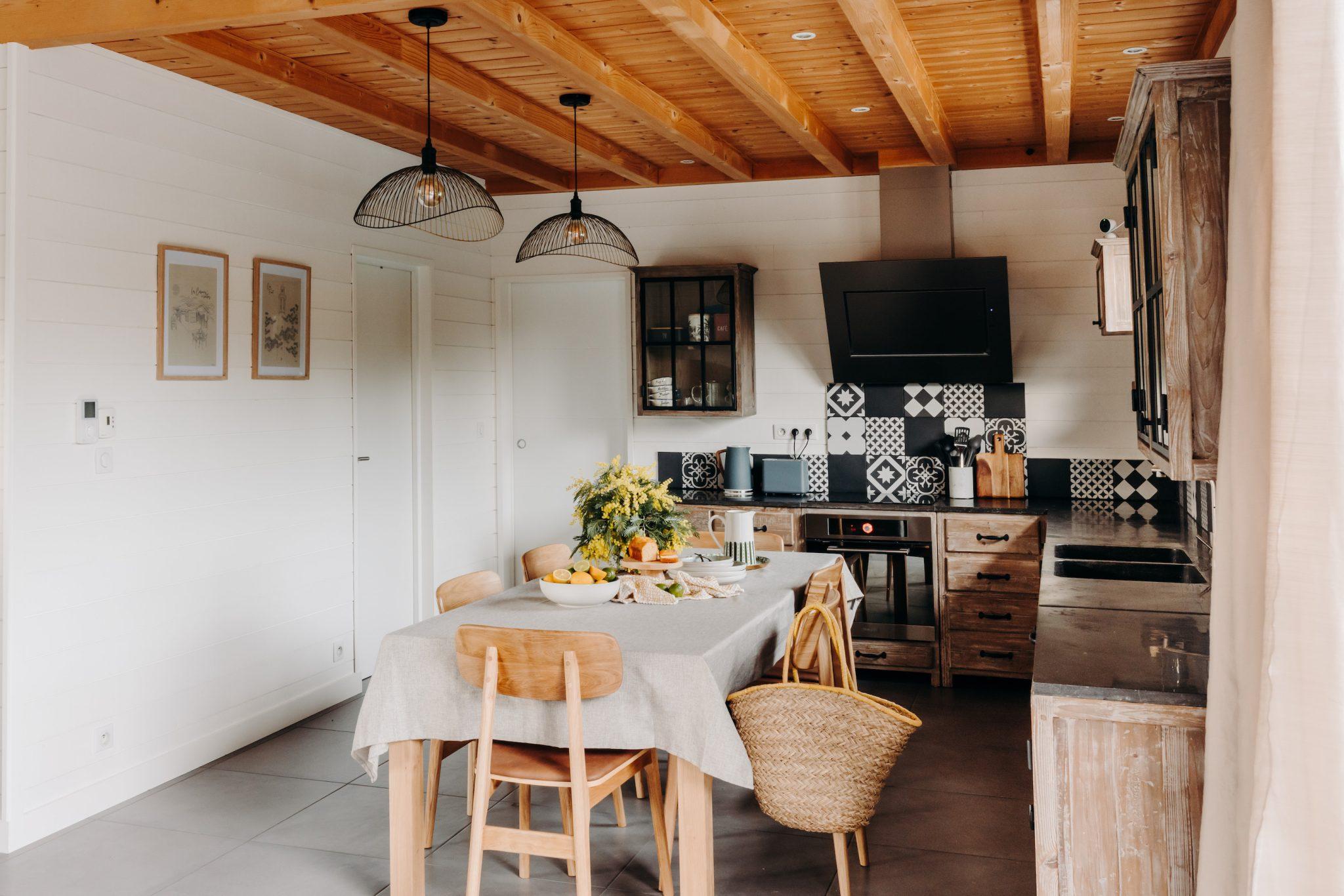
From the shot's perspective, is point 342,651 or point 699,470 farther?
point 699,470

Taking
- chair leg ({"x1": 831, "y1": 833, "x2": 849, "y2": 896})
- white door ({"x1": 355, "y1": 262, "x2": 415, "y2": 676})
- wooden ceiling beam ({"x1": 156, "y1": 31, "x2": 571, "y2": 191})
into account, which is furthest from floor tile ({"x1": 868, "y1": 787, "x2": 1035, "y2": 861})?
wooden ceiling beam ({"x1": 156, "y1": 31, "x2": 571, "y2": 191})

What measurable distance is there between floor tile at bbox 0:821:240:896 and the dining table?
2.75ft

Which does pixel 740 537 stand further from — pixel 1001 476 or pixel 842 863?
pixel 1001 476

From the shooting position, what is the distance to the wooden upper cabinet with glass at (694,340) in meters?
5.73

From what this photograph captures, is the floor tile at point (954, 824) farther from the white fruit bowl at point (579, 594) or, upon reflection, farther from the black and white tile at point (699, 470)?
the black and white tile at point (699, 470)

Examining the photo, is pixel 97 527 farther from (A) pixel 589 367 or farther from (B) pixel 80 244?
(A) pixel 589 367

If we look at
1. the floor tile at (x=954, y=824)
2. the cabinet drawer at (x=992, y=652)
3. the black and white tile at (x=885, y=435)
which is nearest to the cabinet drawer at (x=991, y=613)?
the cabinet drawer at (x=992, y=652)

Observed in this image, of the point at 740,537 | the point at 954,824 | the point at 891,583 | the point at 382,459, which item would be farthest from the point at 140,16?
the point at 891,583

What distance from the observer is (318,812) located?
3.69m

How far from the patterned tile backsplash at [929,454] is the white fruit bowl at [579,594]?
262 cm

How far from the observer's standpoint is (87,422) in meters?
3.62

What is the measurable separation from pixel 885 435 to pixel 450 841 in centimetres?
329

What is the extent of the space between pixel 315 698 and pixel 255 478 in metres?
1.11

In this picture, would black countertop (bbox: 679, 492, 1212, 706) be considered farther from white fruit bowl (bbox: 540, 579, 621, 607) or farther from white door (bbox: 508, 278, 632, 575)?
white door (bbox: 508, 278, 632, 575)
